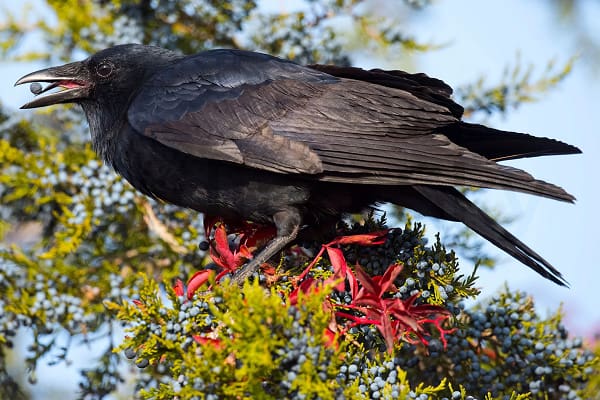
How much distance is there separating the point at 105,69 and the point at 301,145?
1106mm

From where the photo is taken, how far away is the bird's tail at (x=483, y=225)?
8.66ft

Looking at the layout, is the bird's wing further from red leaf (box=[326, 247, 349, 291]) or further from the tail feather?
red leaf (box=[326, 247, 349, 291])

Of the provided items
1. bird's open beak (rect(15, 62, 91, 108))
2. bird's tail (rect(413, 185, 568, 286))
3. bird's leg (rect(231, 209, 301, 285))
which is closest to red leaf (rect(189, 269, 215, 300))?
bird's leg (rect(231, 209, 301, 285))

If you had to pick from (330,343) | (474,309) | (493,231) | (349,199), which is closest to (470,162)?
(493,231)

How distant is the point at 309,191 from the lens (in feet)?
9.74

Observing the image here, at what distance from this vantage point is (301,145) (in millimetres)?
2906

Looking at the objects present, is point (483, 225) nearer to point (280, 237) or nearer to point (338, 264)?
point (338, 264)

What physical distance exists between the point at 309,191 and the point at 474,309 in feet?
2.82

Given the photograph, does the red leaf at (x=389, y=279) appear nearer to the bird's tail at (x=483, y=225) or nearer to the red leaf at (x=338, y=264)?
the red leaf at (x=338, y=264)

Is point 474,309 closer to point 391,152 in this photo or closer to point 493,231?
point 493,231

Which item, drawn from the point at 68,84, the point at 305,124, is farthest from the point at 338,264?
the point at 68,84

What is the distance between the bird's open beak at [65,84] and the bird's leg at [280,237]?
1139mm

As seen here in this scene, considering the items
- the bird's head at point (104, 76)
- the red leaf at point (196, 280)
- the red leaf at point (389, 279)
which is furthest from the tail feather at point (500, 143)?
the bird's head at point (104, 76)

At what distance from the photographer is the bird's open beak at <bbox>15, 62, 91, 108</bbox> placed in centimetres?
336
